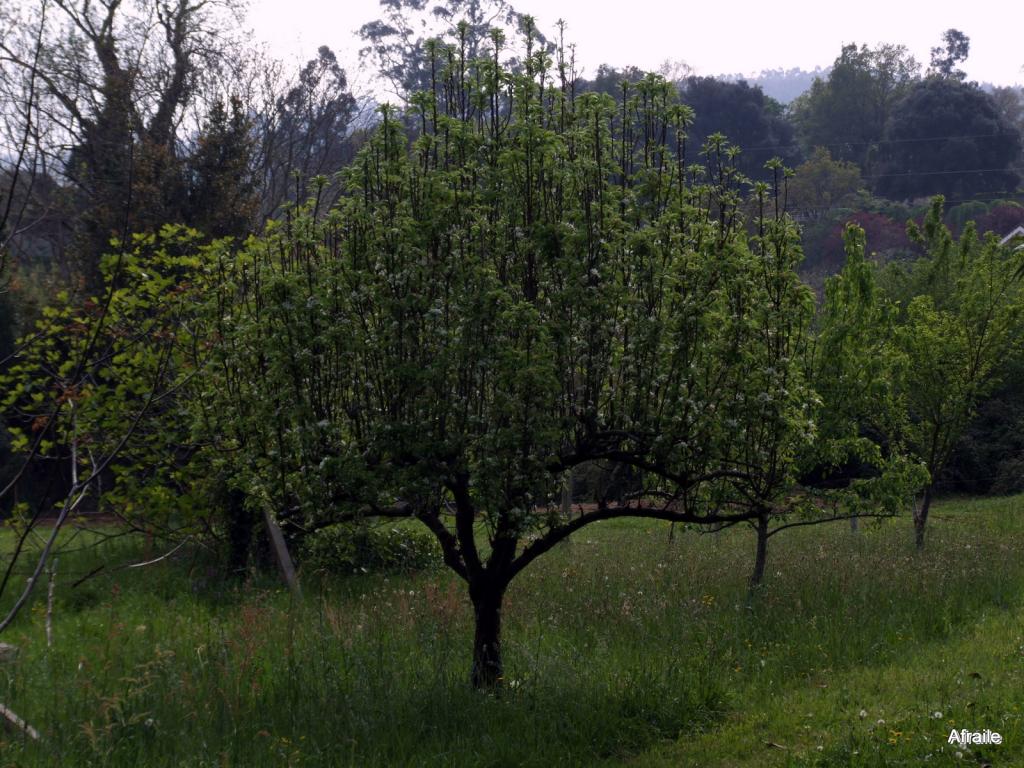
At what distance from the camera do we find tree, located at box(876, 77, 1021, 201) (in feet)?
186

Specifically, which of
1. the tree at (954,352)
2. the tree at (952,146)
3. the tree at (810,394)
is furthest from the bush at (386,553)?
the tree at (952,146)

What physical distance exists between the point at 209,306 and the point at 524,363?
343 cm

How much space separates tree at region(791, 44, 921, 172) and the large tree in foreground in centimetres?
6202

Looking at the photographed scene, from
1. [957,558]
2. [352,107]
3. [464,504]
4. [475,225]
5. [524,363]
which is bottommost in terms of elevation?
[957,558]

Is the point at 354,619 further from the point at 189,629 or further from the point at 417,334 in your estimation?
the point at 417,334

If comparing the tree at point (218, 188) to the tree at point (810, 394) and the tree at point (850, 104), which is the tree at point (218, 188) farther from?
the tree at point (850, 104)

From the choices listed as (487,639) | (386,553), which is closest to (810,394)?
(487,639)

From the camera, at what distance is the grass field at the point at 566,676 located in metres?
6.99

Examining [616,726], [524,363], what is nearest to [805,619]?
[616,726]

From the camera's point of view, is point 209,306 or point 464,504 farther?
point 209,306

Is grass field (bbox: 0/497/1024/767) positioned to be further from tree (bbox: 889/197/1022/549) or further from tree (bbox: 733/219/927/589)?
tree (bbox: 889/197/1022/549)

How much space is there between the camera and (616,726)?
25.2ft

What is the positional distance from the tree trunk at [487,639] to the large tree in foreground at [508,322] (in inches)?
40.2

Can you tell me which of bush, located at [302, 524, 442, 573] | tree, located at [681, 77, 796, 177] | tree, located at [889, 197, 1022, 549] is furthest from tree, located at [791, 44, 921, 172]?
bush, located at [302, 524, 442, 573]
